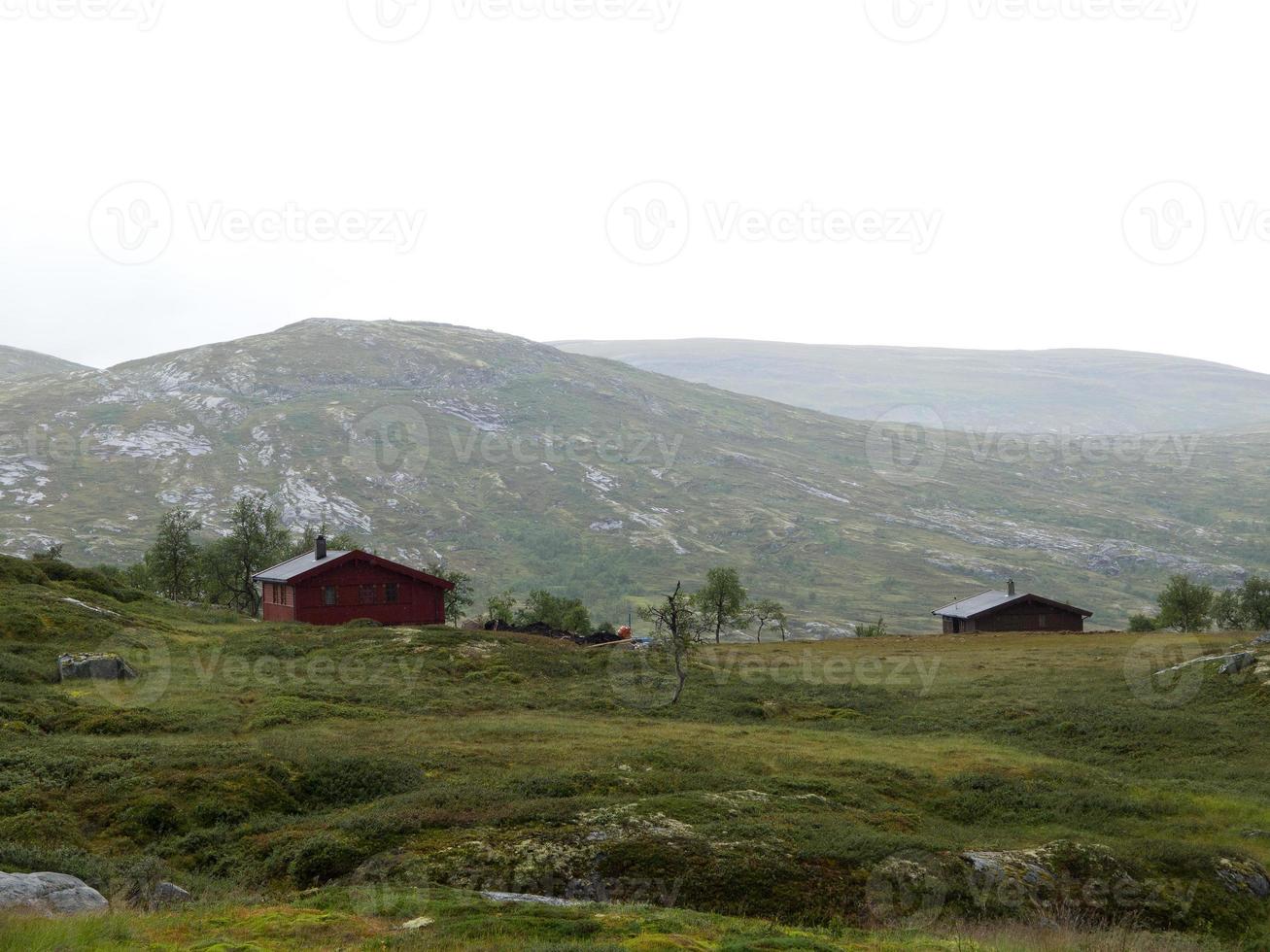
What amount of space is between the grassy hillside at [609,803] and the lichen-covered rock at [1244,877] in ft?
0.65

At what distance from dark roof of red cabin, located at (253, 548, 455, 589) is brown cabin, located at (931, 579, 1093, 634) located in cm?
5372

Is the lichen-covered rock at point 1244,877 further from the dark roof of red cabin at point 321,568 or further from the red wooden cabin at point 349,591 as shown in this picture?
the red wooden cabin at point 349,591

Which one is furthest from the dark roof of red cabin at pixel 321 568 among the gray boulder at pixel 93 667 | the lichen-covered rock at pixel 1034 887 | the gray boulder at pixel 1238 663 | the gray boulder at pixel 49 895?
the gray boulder at pixel 49 895

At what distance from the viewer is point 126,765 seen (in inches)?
1201

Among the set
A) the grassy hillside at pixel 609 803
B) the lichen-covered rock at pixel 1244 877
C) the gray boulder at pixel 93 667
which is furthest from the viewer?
the gray boulder at pixel 93 667

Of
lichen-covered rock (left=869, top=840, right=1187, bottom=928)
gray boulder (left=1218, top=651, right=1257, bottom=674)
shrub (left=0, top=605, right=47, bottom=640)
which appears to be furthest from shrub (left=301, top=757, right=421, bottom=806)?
gray boulder (left=1218, top=651, right=1257, bottom=674)

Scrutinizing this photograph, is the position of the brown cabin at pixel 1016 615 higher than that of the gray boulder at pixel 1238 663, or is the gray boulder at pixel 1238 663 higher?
the gray boulder at pixel 1238 663

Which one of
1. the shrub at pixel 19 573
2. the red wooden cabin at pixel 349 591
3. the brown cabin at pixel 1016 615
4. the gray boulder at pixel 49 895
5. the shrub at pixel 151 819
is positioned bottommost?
the brown cabin at pixel 1016 615

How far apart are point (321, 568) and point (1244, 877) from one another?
7195cm

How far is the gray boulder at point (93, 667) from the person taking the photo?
48.1 m

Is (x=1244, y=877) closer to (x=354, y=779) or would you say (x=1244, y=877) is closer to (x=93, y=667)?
(x=354, y=779)

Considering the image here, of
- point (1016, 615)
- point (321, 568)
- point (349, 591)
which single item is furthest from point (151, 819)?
point (1016, 615)

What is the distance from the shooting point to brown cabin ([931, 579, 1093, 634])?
10381 cm

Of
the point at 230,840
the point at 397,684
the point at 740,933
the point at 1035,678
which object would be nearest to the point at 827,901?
the point at 740,933
